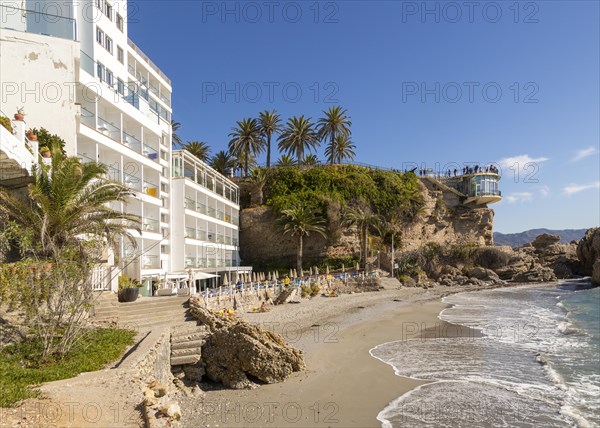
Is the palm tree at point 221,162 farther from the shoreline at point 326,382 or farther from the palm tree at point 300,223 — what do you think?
the shoreline at point 326,382

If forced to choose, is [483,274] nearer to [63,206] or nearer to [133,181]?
[133,181]

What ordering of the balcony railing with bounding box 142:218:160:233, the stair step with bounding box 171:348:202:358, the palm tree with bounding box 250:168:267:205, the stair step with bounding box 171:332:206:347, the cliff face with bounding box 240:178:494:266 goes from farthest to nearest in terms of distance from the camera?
the palm tree with bounding box 250:168:267:205
the cliff face with bounding box 240:178:494:266
the balcony railing with bounding box 142:218:160:233
the stair step with bounding box 171:332:206:347
the stair step with bounding box 171:348:202:358

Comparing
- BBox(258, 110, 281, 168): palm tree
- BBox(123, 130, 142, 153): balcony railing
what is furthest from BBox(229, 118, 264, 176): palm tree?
BBox(123, 130, 142, 153): balcony railing

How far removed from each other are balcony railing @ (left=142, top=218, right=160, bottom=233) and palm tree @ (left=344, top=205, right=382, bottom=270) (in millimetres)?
25806

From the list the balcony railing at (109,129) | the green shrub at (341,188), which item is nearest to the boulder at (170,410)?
the balcony railing at (109,129)

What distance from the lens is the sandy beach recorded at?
34.4ft

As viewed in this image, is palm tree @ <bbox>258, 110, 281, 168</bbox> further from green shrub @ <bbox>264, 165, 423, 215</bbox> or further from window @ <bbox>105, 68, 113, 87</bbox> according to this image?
window @ <bbox>105, 68, 113, 87</bbox>

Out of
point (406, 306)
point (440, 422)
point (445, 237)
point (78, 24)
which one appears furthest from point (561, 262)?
point (78, 24)

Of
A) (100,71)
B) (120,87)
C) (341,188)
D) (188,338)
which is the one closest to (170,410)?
(188,338)

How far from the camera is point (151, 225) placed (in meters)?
28.2

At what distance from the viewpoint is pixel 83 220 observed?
13.8 meters

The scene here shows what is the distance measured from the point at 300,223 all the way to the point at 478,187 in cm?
3047

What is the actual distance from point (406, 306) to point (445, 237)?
28.7 metres

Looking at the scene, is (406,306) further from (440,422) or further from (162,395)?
(162,395)
